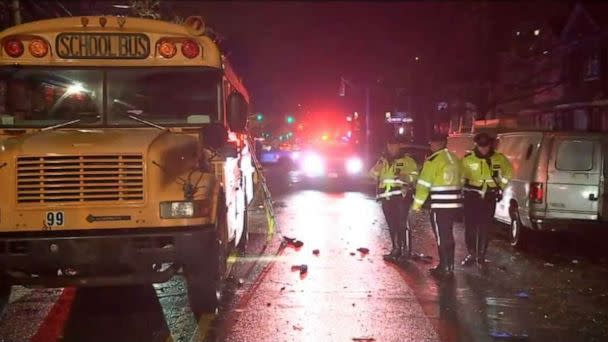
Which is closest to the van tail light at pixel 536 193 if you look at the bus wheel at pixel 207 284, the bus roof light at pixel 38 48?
the bus wheel at pixel 207 284

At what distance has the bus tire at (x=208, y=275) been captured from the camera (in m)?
6.07

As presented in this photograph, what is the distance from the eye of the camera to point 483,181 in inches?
361

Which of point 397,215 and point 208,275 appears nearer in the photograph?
point 208,275

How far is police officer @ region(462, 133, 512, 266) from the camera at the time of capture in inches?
361

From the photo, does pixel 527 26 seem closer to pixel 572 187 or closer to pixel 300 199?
pixel 300 199

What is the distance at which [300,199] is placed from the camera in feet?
63.9

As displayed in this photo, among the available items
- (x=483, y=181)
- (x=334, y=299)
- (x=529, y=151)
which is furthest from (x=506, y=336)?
(x=529, y=151)

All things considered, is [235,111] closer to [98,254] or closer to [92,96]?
[92,96]

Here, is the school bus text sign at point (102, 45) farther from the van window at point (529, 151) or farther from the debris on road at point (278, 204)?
the debris on road at point (278, 204)

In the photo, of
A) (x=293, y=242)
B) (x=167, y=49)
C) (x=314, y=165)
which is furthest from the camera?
(x=314, y=165)

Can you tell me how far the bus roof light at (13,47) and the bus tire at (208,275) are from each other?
235 cm

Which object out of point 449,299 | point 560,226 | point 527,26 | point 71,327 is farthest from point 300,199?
point 527,26

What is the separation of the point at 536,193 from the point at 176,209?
6.52 metres

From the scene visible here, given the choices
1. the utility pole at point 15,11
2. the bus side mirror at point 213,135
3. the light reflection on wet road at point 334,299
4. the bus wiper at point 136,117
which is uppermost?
the utility pole at point 15,11
